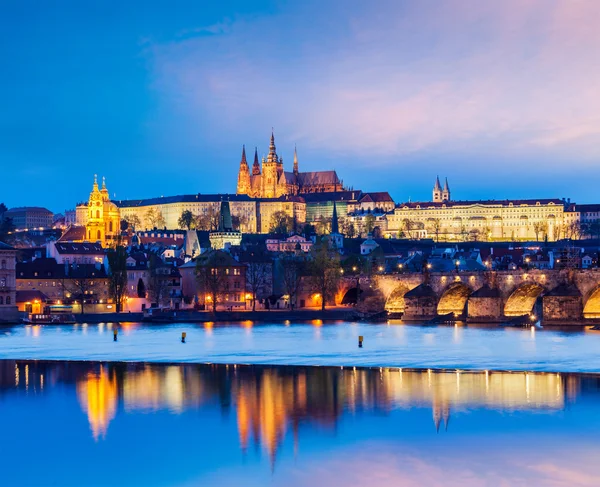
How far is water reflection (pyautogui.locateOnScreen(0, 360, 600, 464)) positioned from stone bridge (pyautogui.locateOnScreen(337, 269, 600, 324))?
2338 cm

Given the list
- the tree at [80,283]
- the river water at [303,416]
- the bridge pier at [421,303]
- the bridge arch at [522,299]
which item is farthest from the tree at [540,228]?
the river water at [303,416]

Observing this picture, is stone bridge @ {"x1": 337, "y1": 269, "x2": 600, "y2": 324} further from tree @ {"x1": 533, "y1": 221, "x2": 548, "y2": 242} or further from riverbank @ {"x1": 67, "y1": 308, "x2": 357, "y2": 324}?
tree @ {"x1": 533, "y1": 221, "x2": 548, "y2": 242}

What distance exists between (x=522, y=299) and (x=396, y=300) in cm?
955

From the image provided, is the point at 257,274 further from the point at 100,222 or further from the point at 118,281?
the point at 100,222

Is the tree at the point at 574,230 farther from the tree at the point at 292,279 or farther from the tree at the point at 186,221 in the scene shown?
the tree at the point at 292,279

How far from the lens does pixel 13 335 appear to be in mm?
50875

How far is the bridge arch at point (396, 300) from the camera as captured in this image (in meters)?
66.9

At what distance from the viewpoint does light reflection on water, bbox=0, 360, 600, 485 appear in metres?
→ 20.5

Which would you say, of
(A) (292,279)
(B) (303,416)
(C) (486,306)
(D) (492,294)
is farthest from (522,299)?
(B) (303,416)

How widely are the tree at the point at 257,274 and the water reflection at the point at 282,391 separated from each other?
1520 inches

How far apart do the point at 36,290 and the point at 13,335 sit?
1872 centimetres

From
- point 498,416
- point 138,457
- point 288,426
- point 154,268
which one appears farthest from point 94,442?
point 154,268

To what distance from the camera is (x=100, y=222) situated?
12662 centimetres

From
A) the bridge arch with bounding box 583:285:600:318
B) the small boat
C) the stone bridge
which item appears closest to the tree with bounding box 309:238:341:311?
the stone bridge
